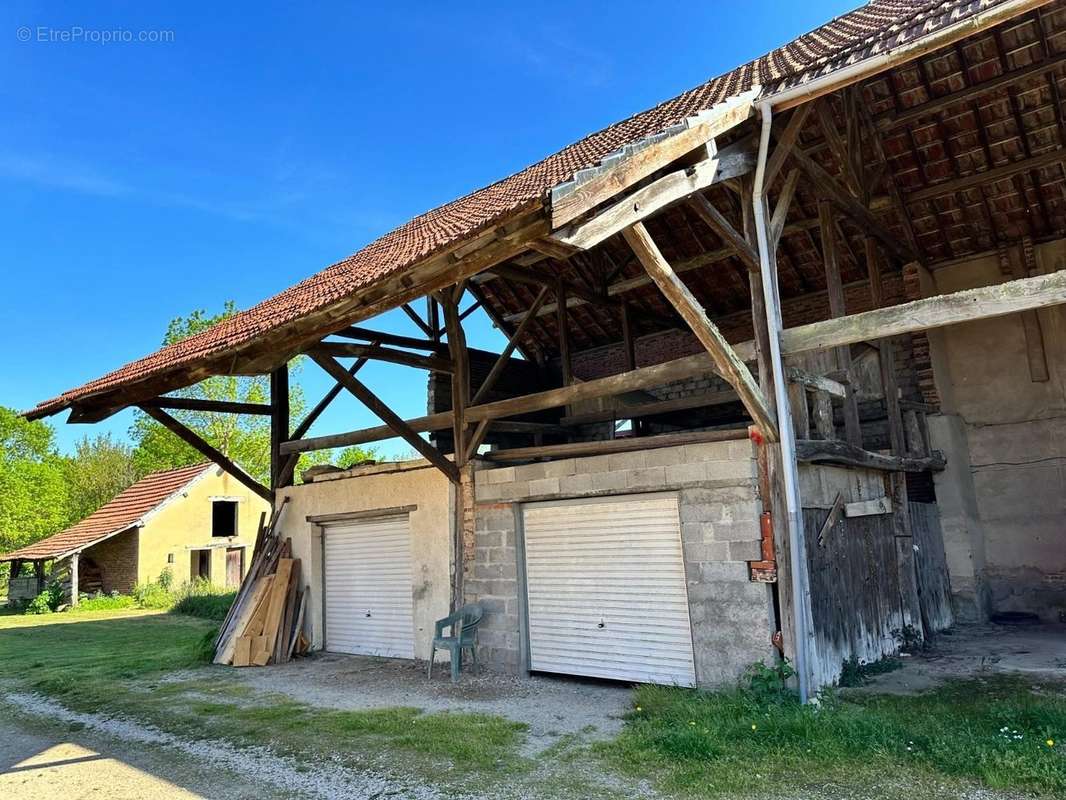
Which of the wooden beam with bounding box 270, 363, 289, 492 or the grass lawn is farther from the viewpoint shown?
the wooden beam with bounding box 270, 363, 289, 492

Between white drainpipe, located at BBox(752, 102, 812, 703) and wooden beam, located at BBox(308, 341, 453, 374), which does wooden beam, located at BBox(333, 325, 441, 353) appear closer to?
wooden beam, located at BBox(308, 341, 453, 374)

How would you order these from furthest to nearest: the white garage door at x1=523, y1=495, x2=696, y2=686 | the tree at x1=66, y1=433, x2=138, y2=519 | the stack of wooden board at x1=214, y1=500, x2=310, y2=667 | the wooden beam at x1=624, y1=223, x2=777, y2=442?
1. the tree at x1=66, y1=433, x2=138, y2=519
2. the stack of wooden board at x1=214, y1=500, x2=310, y2=667
3. the white garage door at x1=523, y1=495, x2=696, y2=686
4. the wooden beam at x1=624, y1=223, x2=777, y2=442

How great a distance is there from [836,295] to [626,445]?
279 centimetres

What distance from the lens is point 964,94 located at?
8742 millimetres

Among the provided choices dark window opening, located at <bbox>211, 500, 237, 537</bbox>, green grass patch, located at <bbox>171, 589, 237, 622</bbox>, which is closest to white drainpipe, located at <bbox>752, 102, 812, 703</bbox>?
green grass patch, located at <bbox>171, 589, 237, 622</bbox>

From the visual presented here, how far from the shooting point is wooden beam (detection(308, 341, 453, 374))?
8383 millimetres

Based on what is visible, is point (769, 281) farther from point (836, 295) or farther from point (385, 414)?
point (385, 414)

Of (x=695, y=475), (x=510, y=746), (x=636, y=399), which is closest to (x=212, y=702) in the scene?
(x=510, y=746)

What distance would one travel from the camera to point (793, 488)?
645cm

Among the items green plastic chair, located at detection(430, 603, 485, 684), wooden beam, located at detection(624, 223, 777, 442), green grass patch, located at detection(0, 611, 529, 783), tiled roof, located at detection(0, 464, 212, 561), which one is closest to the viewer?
green grass patch, located at detection(0, 611, 529, 783)

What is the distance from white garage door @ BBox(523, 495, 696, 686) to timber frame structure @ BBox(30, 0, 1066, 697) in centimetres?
77

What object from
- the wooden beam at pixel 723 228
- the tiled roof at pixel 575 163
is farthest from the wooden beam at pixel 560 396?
the tiled roof at pixel 575 163

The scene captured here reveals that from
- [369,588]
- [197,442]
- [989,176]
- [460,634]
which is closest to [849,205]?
[989,176]

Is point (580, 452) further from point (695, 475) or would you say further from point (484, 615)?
point (484, 615)
